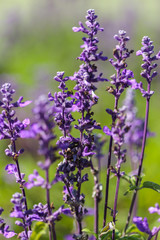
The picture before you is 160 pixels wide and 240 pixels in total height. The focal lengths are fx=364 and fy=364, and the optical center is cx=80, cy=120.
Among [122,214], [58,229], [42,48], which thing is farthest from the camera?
[42,48]

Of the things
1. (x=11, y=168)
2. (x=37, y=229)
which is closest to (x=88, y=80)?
(x=11, y=168)

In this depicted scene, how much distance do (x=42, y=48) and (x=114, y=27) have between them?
3124 millimetres

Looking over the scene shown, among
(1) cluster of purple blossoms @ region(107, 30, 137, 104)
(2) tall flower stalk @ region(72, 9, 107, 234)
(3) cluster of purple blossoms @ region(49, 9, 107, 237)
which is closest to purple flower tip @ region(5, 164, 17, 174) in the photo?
(3) cluster of purple blossoms @ region(49, 9, 107, 237)

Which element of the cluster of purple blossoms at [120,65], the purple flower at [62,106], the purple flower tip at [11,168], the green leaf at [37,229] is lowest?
the green leaf at [37,229]

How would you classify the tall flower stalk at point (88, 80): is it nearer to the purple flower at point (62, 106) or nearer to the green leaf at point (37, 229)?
the purple flower at point (62, 106)

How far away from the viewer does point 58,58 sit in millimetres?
13523

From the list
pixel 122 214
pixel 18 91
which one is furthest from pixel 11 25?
pixel 122 214

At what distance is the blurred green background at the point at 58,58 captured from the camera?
240 inches

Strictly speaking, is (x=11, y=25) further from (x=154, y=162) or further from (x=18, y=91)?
(x=154, y=162)

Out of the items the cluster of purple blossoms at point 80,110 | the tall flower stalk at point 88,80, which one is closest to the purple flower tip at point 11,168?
the cluster of purple blossoms at point 80,110

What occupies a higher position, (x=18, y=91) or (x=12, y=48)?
(x=12, y=48)

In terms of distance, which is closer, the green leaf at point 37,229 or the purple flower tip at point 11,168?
the green leaf at point 37,229

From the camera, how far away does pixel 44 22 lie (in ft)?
56.5

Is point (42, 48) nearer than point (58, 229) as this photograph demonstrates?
No
